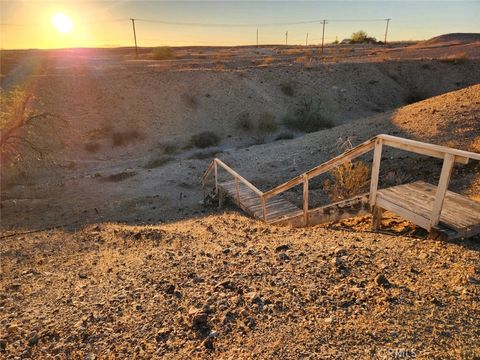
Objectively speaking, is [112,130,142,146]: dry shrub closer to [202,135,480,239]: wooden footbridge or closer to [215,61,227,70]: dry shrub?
[215,61,227,70]: dry shrub

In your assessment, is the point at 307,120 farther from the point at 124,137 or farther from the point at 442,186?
the point at 442,186

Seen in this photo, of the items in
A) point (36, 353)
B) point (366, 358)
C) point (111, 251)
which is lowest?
point (111, 251)

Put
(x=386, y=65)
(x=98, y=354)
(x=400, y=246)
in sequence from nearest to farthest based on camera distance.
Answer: (x=98, y=354) → (x=400, y=246) → (x=386, y=65)

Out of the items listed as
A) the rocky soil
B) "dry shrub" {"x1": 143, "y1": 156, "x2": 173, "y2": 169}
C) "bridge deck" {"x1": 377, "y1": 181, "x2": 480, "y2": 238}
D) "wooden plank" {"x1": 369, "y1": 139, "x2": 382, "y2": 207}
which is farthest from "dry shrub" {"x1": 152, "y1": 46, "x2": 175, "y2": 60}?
"bridge deck" {"x1": 377, "y1": 181, "x2": 480, "y2": 238}

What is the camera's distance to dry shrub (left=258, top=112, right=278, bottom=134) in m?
26.0

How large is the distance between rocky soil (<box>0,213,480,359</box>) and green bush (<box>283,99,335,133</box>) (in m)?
21.3

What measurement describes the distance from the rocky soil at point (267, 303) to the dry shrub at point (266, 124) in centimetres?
2012

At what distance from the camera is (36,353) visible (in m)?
3.96

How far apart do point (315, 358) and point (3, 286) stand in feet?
18.3

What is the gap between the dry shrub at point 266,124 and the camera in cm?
2603

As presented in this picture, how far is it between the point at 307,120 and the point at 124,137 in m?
13.2

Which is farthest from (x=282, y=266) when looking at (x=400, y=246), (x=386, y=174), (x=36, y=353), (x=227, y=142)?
(x=227, y=142)

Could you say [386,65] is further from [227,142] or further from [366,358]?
[366,358]

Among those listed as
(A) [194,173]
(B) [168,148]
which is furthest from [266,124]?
(A) [194,173]
